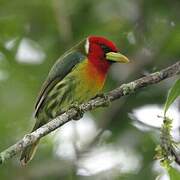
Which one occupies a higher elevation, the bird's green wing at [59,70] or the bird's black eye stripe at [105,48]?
the bird's black eye stripe at [105,48]

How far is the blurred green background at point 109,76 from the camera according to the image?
500 centimetres

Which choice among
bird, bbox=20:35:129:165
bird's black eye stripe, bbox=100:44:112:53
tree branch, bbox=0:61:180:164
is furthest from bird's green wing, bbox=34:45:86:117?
tree branch, bbox=0:61:180:164

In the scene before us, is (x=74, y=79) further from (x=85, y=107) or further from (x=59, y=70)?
(x=85, y=107)

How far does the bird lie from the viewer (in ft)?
16.0

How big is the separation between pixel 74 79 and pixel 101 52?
395 millimetres

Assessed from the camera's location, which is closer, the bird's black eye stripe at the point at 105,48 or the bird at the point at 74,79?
the bird at the point at 74,79

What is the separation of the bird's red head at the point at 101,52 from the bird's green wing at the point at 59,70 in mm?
98

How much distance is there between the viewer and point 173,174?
10.2 feet

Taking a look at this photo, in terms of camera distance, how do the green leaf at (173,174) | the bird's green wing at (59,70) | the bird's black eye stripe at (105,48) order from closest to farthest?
the green leaf at (173,174) < the bird's green wing at (59,70) < the bird's black eye stripe at (105,48)

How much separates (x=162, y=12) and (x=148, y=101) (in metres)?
1.01

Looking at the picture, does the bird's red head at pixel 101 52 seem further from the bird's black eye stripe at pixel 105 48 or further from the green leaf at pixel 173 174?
the green leaf at pixel 173 174

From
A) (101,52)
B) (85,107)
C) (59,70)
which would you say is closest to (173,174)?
(85,107)

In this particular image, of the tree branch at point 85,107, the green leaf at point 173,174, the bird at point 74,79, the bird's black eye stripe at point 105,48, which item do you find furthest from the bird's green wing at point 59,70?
the green leaf at point 173,174

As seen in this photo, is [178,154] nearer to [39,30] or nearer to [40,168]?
[40,168]
